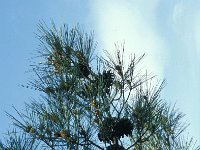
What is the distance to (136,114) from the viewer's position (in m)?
3.37

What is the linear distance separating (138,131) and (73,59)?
2.83 ft

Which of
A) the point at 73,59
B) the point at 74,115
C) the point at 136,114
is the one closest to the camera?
the point at 74,115

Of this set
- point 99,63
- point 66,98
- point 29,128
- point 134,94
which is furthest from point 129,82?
point 29,128

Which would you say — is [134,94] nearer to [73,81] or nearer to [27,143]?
[73,81]

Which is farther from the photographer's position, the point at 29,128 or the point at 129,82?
the point at 129,82

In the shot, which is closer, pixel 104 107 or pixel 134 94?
pixel 104 107

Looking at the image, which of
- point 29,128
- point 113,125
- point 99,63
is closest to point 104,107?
point 113,125

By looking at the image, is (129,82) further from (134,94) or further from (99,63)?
(99,63)

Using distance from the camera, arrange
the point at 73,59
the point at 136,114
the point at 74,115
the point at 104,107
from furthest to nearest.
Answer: the point at 73,59 < the point at 136,114 < the point at 104,107 < the point at 74,115

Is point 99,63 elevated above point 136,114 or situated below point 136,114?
above

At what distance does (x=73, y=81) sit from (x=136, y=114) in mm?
564

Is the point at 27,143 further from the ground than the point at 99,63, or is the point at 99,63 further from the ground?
the point at 99,63

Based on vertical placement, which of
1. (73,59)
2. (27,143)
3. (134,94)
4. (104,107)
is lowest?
(27,143)

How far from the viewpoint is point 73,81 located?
11.1ft
